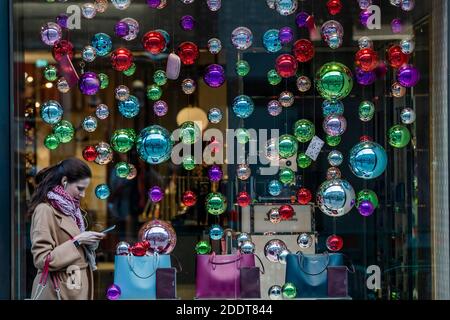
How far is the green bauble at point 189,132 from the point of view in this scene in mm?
6941

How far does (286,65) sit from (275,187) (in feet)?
2.74

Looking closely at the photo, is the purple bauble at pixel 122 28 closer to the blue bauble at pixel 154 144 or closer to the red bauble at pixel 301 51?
the blue bauble at pixel 154 144

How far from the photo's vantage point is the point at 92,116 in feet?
22.7

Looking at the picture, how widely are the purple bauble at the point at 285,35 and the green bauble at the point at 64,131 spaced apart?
5.07 feet

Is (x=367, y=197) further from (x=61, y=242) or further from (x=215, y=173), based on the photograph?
(x=61, y=242)

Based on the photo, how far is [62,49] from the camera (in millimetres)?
6949

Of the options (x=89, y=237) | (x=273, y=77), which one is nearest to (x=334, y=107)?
(x=273, y=77)

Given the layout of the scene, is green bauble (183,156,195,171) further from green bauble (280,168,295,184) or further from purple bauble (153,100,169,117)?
green bauble (280,168,295,184)

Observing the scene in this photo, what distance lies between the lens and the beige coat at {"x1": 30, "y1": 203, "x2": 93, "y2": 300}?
6.52 meters

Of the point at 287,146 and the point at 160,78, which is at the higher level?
the point at 160,78

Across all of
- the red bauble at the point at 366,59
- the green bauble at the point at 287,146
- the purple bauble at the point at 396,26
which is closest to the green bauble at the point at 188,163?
the green bauble at the point at 287,146

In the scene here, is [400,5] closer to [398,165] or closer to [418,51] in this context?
[418,51]

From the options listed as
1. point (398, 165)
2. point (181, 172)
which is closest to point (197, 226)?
point (181, 172)

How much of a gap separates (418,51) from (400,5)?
1.11 feet
